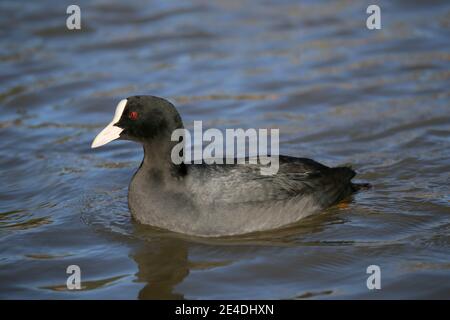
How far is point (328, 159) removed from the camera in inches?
314

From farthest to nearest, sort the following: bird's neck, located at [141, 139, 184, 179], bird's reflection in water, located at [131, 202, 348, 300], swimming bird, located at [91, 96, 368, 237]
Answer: bird's neck, located at [141, 139, 184, 179] → swimming bird, located at [91, 96, 368, 237] → bird's reflection in water, located at [131, 202, 348, 300]

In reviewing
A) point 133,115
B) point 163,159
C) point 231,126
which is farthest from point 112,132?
point 231,126

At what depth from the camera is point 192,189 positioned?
6.13m

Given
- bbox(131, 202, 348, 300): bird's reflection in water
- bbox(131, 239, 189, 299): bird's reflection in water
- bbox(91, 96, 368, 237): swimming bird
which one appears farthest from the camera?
bbox(91, 96, 368, 237): swimming bird

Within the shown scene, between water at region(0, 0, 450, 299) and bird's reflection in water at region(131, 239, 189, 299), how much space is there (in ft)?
0.05

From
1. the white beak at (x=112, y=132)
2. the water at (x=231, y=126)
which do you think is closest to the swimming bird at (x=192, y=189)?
the white beak at (x=112, y=132)

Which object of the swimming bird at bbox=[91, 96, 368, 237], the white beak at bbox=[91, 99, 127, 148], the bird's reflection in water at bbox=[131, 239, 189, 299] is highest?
the white beak at bbox=[91, 99, 127, 148]

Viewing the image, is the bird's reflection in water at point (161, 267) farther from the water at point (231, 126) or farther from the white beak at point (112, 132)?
the white beak at point (112, 132)

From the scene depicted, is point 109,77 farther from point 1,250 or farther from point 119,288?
point 119,288

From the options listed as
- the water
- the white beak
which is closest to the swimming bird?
the white beak

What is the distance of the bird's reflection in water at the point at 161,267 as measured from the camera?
5418 mm

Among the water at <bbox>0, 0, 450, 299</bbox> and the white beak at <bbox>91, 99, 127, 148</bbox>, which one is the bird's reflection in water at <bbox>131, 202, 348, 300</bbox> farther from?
the white beak at <bbox>91, 99, 127, 148</bbox>

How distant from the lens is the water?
563 cm

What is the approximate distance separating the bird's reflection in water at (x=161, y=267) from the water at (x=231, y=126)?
0.02 metres
